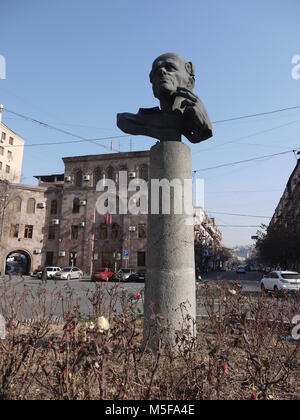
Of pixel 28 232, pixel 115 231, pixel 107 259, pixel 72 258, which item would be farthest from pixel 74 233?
pixel 28 232

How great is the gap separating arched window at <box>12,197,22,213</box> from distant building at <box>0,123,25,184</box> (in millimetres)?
19421

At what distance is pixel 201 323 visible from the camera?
5.97 metres

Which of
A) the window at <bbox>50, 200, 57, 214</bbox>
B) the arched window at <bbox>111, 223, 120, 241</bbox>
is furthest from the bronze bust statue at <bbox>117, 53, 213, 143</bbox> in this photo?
the window at <bbox>50, 200, 57, 214</bbox>

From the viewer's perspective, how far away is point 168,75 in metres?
4.82

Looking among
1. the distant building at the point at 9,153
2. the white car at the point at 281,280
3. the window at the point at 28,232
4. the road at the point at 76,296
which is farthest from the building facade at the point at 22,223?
the white car at the point at 281,280

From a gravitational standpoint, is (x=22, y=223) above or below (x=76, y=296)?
above

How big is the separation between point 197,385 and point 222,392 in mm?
333

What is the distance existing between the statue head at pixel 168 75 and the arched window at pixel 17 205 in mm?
31522

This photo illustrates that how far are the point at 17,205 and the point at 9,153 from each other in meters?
26.9

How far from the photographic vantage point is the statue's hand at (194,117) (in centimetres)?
480

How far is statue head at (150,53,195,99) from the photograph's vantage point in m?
4.79

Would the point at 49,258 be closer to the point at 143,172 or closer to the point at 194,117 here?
the point at 143,172

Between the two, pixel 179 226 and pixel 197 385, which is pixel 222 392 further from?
pixel 179 226
